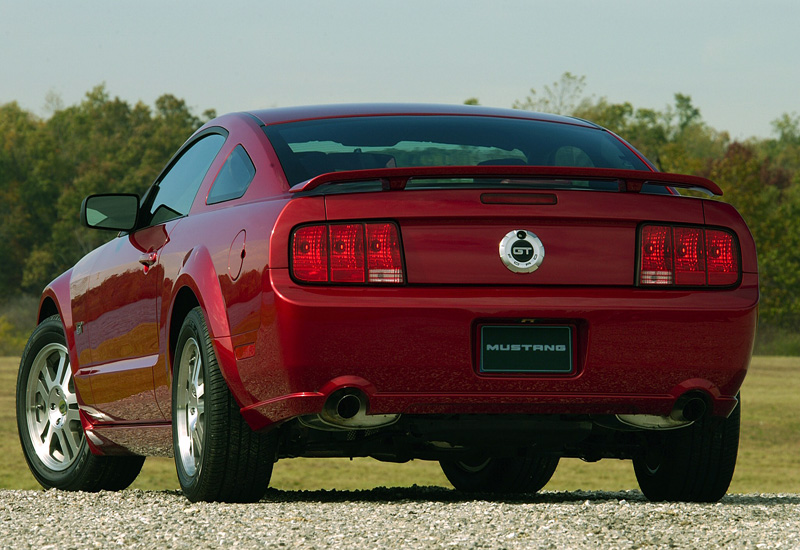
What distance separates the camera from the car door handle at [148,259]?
19.4ft

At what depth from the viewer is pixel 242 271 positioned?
4859 millimetres

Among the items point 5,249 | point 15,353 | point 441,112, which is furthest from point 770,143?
point 441,112

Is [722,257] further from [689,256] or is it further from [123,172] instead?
[123,172]

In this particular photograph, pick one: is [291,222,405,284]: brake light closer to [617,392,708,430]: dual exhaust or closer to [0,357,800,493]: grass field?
[617,392,708,430]: dual exhaust

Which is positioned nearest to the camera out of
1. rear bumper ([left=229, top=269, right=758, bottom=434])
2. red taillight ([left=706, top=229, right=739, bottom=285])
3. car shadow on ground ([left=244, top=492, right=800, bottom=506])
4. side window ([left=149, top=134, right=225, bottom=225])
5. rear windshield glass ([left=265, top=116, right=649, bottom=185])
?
rear bumper ([left=229, top=269, right=758, bottom=434])

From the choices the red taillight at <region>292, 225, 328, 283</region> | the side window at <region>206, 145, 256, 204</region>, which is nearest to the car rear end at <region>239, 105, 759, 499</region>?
the red taillight at <region>292, 225, 328, 283</region>

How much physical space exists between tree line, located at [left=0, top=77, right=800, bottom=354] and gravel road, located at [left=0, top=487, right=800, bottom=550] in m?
67.8

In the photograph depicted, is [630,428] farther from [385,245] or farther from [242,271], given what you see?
[242,271]

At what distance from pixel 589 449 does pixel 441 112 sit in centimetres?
167

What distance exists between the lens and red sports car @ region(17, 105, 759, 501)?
4.63m

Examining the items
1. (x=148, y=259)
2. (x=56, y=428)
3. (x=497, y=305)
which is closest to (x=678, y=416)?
(x=497, y=305)

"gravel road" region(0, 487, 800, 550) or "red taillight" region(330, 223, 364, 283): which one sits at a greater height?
"red taillight" region(330, 223, 364, 283)

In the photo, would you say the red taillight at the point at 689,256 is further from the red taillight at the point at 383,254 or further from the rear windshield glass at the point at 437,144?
the red taillight at the point at 383,254

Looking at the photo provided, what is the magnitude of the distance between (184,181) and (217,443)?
174 centimetres
